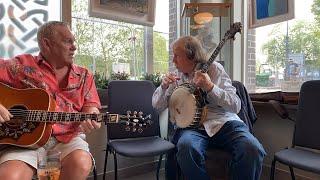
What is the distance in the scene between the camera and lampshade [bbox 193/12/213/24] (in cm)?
288

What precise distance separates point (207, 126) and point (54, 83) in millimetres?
1040

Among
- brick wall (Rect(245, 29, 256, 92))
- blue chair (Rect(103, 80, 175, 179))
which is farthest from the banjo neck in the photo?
brick wall (Rect(245, 29, 256, 92))

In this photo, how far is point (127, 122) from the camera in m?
1.76

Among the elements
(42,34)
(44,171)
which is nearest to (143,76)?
(42,34)

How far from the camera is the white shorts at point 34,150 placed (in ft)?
5.17

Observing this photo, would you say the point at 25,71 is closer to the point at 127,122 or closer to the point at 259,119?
the point at 127,122

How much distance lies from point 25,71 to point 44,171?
573 millimetres

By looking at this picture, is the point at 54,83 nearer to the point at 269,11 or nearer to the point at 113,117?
the point at 113,117

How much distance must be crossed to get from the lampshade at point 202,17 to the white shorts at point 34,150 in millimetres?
1556

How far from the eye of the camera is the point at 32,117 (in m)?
1.64

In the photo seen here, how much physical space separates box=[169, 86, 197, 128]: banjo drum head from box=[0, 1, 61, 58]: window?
116 cm

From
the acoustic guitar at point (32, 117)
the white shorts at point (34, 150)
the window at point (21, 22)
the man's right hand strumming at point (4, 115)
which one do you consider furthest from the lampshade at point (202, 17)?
the man's right hand strumming at point (4, 115)

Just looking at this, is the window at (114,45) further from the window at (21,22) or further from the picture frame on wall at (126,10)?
the window at (21,22)

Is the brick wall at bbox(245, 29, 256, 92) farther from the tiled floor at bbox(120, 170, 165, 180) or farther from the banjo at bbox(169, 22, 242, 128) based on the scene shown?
the tiled floor at bbox(120, 170, 165, 180)
